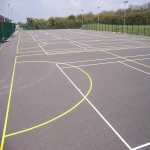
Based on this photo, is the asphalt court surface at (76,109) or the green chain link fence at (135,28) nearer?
the asphalt court surface at (76,109)

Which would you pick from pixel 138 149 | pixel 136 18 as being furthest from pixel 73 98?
pixel 136 18

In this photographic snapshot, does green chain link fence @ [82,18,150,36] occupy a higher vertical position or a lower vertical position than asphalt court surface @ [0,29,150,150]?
higher

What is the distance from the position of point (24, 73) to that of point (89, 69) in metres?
4.01

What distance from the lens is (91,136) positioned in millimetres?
4797

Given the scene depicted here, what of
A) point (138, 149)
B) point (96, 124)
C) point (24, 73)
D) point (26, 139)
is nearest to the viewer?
point (138, 149)

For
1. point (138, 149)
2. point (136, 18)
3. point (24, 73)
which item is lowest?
point (138, 149)

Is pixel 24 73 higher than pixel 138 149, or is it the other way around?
pixel 24 73

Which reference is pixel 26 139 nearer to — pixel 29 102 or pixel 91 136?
pixel 91 136

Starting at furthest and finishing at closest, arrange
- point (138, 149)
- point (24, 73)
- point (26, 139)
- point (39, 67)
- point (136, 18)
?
point (136, 18) < point (39, 67) < point (24, 73) < point (26, 139) < point (138, 149)

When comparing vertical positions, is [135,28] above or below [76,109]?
above

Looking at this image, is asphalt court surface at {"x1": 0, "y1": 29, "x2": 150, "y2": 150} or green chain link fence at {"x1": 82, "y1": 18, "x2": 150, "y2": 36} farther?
green chain link fence at {"x1": 82, "y1": 18, "x2": 150, "y2": 36}

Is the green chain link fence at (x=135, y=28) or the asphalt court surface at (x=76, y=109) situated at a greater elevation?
the green chain link fence at (x=135, y=28)

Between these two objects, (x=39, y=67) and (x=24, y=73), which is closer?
(x=24, y=73)

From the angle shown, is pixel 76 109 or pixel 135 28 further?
pixel 135 28
